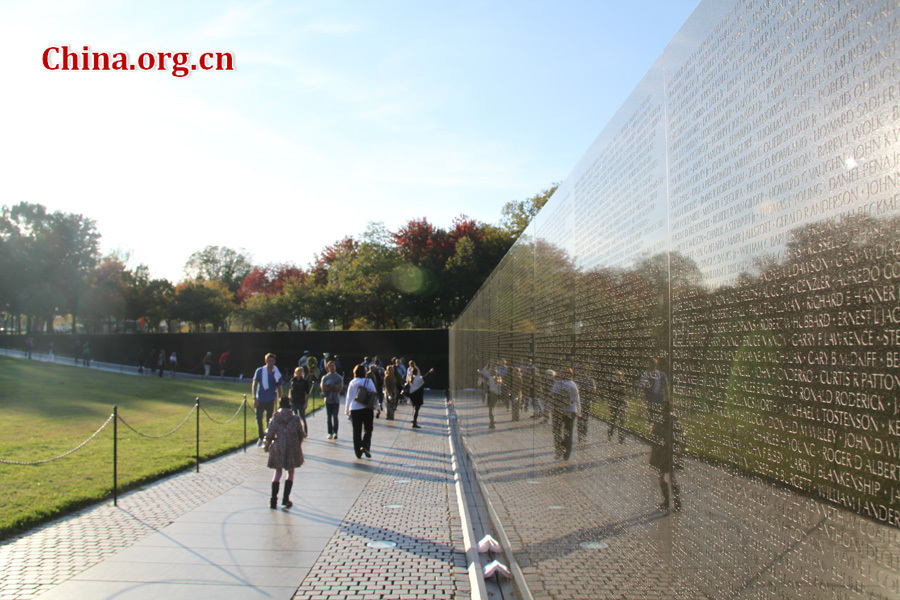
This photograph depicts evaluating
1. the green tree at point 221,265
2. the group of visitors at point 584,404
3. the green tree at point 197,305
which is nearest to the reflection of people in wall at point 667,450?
the group of visitors at point 584,404

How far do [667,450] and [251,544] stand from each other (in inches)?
239

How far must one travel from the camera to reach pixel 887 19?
1452mm

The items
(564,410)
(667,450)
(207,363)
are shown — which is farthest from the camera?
(207,363)

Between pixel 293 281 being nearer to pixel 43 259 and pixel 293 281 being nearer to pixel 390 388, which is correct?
pixel 43 259

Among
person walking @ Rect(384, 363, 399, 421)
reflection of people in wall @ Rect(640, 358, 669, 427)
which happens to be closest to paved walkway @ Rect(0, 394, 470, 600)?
reflection of people in wall @ Rect(640, 358, 669, 427)

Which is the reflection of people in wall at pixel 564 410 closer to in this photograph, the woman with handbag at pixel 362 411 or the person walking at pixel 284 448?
the person walking at pixel 284 448

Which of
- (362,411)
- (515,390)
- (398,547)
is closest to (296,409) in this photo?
(362,411)

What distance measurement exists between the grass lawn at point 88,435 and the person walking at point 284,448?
2482 millimetres

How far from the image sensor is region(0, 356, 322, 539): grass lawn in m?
9.68

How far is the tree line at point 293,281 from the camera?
55.7 metres

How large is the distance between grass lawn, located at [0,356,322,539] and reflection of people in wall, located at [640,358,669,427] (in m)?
7.75

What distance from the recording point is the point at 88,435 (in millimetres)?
17094

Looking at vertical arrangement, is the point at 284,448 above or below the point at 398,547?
above

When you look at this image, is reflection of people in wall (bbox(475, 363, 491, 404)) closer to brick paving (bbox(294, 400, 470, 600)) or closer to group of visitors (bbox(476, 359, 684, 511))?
group of visitors (bbox(476, 359, 684, 511))
